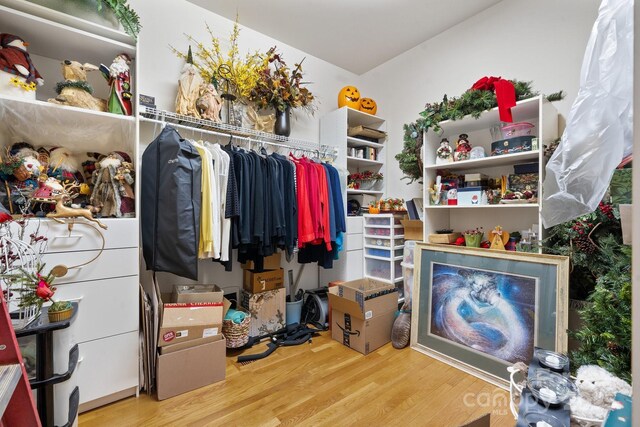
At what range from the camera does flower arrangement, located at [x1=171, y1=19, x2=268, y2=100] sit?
7.36 feet

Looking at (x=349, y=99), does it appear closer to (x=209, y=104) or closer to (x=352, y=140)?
(x=352, y=140)

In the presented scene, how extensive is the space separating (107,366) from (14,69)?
1.56 metres

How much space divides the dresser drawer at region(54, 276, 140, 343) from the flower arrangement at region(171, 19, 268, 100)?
5.36 feet

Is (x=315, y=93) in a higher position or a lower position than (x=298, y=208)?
higher

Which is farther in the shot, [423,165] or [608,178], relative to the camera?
[423,165]

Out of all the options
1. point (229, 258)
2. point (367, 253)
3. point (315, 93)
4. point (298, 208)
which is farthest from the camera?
point (315, 93)

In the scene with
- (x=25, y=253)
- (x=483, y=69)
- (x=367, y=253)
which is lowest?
(x=367, y=253)

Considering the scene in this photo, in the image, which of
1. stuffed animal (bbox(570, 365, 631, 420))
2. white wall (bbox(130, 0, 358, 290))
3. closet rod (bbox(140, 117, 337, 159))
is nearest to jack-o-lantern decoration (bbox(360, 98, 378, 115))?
closet rod (bbox(140, 117, 337, 159))

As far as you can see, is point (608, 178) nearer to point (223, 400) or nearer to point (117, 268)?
point (223, 400)

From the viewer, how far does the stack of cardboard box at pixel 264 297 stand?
7.25ft

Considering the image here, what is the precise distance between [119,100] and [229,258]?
114cm

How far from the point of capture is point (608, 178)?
108 centimetres

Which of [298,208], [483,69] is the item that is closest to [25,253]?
[298,208]

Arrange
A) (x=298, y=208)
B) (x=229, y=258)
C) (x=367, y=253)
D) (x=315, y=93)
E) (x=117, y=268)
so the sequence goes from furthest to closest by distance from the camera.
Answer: (x=315, y=93)
(x=367, y=253)
(x=298, y=208)
(x=229, y=258)
(x=117, y=268)
